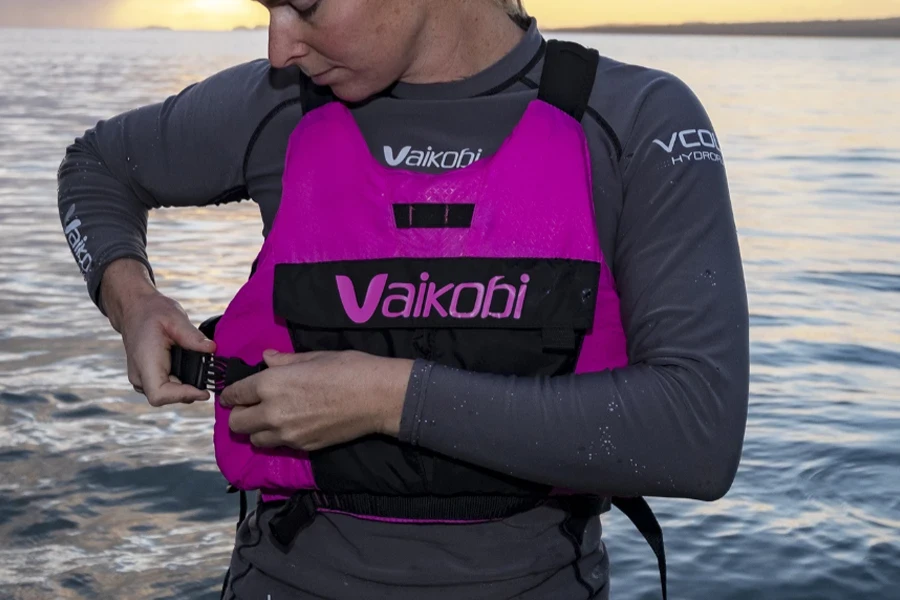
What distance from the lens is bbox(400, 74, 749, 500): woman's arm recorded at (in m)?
2.09

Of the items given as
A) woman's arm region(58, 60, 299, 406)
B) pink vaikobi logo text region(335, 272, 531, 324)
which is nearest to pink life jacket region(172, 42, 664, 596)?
pink vaikobi logo text region(335, 272, 531, 324)

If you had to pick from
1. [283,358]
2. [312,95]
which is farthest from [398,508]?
[312,95]

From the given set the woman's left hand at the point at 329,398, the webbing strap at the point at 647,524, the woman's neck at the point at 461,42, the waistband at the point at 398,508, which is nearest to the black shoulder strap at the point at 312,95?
the woman's neck at the point at 461,42

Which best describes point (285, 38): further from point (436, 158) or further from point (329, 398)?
point (329, 398)

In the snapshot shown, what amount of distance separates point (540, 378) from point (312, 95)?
0.77 metres

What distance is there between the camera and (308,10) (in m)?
2.18

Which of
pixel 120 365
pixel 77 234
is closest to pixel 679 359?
pixel 77 234

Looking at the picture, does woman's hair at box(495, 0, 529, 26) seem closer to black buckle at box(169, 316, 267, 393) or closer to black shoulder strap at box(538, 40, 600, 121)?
black shoulder strap at box(538, 40, 600, 121)

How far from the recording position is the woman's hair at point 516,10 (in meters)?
2.52

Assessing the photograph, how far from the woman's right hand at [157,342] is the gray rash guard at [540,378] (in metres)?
0.21

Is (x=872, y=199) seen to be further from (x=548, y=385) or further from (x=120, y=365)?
(x=548, y=385)

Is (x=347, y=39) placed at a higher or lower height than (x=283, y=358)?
higher

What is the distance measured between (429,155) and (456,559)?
0.75 meters

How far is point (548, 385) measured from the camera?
2.13 meters
